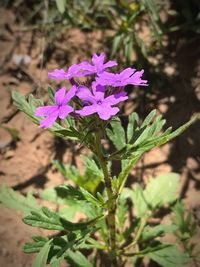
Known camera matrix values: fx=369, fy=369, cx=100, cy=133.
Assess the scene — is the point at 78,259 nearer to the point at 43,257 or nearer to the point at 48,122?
the point at 43,257

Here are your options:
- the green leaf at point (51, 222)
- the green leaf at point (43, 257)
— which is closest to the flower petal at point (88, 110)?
the green leaf at point (51, 222)

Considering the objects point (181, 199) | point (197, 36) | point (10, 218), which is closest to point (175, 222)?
point (181, 199)

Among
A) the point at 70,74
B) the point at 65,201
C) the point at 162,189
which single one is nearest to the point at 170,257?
the point at 162,189

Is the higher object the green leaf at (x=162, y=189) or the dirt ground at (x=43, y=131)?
the dirt ground at (x=43, y=131)

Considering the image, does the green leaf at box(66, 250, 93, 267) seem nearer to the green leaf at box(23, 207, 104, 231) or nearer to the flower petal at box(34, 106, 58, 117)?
the green leaf at box(23, 207, 104, 231)

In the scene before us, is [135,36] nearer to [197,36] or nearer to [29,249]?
[197,36]

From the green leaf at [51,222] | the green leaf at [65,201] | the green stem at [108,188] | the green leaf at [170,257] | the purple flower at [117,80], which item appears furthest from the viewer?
the green leaf at [65,201]

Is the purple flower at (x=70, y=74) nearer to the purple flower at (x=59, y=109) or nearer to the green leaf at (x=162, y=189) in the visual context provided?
the purple flower at (x=59, y=109)

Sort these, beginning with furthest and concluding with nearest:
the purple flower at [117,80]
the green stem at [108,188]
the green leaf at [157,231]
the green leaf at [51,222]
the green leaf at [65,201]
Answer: the green leaf at [65,201] → the green leaf at [157,231] → the green leaf at [51,222] → the green stem at [108,188] → the purple flower at [117,80]
